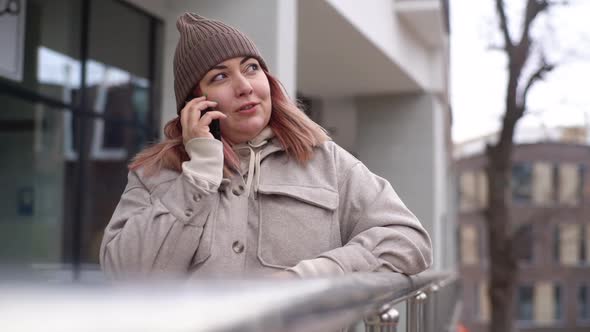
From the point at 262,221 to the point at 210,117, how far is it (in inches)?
12.6

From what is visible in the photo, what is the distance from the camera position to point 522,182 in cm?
4972

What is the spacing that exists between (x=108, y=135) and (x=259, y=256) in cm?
696

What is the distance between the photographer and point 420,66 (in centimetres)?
1314

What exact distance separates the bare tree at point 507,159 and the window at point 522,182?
3176 centimetres

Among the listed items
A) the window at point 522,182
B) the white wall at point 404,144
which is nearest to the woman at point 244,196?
the white wall at point 404,144

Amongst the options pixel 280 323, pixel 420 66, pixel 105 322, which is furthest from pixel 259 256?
pixel 420 66

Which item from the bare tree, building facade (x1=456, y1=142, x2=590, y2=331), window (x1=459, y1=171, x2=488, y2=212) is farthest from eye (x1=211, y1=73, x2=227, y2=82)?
window (x1=459, y1=171, x2=488, y2=212)

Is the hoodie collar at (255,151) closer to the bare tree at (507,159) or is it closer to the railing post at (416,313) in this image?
the railing post at (416,313)

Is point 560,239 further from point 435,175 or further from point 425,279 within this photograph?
point 425,279

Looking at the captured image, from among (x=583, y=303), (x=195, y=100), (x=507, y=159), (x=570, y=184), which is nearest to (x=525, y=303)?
(x=583, y=303)

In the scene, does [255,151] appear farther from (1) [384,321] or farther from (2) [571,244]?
(2) [571,244]

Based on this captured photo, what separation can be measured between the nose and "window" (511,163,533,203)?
159 ft

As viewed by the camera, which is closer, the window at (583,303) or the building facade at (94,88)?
the building facade at (94,88)

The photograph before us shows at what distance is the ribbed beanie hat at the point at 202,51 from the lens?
2.53 metres
